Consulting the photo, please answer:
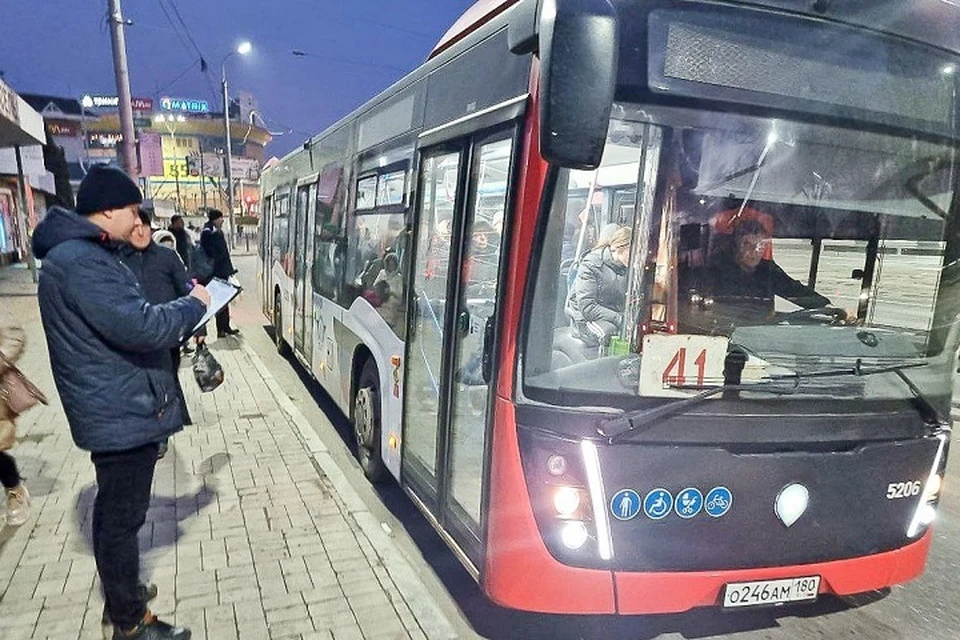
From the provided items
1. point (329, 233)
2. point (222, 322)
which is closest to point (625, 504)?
point (329, 233)

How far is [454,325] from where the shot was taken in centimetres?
326

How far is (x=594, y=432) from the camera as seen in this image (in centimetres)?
249

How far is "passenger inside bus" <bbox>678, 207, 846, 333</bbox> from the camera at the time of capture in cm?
269

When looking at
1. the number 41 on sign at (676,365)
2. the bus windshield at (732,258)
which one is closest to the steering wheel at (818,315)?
the bus windshield at (732,258)

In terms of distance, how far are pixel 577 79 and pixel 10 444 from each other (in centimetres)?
387

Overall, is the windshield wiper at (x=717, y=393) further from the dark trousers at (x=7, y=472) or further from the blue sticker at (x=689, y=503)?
the dark trousers at (x=7, y=472)

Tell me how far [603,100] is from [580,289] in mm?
780

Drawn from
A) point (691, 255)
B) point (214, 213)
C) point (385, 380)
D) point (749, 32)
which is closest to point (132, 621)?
point (385, 380)

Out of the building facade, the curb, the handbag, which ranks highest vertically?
the building facade

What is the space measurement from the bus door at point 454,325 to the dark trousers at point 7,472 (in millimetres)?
2543

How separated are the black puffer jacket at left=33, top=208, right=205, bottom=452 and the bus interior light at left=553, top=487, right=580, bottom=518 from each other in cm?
170

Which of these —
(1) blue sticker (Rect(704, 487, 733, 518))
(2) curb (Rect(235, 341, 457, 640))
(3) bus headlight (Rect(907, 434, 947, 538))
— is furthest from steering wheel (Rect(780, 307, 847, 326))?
(2) curb (Rect(235, 341, 457, 640))

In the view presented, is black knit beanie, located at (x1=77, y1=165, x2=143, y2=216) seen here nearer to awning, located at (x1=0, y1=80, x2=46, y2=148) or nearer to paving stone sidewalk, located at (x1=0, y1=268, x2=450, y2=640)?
paving stone sidewalk, located at (x1=0, y1=268, x2=450, y2=640)

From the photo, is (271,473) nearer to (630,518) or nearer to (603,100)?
(630,518)
